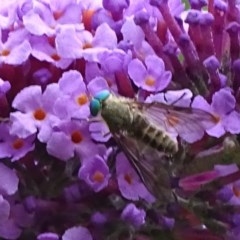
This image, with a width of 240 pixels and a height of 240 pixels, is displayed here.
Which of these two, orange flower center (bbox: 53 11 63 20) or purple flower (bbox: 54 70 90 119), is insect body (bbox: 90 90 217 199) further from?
orange flower center (bbox: 53 11 63 20)

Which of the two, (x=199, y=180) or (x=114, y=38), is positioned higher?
(x=114, y=38)

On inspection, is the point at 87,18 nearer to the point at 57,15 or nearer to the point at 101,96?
the point at 57,15

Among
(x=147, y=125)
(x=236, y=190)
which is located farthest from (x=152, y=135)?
(x=236, y=190)

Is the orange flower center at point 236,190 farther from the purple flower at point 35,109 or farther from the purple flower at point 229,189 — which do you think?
the purple flower at point 35,109

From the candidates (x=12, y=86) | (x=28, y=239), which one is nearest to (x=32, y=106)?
(x=12, y=86)

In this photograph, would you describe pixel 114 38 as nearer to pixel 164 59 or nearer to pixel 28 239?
pixel 164 59

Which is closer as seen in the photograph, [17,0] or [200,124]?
[200,124]

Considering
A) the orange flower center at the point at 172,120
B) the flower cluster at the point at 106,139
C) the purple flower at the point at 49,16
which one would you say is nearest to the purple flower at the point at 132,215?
the flower cluster at the point at 106,139
